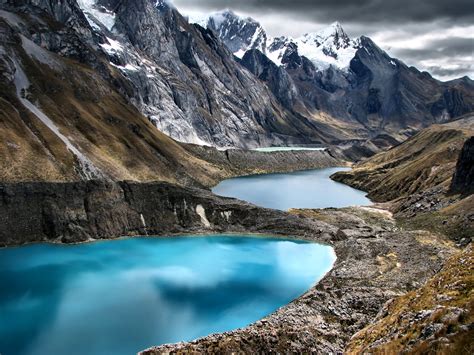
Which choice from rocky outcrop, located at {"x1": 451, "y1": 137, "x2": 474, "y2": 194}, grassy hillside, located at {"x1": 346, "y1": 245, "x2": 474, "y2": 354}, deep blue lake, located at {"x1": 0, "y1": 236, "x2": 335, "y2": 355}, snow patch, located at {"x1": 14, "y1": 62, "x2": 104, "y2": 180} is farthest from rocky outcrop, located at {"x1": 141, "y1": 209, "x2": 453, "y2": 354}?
snow patch, located at {"x1": 14, "y1": 62, "x2": 104, "y2": 180}

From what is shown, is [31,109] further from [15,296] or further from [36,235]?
[15,296]

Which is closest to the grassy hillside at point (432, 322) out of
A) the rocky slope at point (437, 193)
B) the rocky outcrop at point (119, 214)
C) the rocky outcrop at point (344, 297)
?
the rocky outcrop at point (344, 297)

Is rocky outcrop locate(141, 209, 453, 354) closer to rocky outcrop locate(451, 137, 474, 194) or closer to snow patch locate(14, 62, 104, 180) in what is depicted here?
rocky outcrop locate(451, 137, 474, 194)

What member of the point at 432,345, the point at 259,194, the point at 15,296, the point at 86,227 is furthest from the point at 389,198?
the point at 432,345

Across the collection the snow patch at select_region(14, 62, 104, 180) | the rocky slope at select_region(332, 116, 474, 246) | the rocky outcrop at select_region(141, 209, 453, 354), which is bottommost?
the rocky outcrop at select_region(141, 209, 453, 354)

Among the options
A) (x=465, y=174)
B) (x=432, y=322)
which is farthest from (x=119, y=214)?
(x=465, y=174)

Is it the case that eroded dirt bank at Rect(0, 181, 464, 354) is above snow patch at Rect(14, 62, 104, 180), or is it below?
below

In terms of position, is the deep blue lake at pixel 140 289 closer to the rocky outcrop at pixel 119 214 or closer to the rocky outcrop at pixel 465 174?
the rocky outcrop at pixel 119 214
